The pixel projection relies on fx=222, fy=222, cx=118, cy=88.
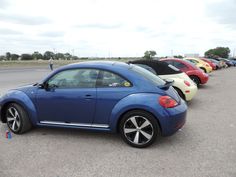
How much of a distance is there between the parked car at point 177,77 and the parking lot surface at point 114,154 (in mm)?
2080

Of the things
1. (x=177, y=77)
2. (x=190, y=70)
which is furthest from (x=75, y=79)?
(x=190, y=70)

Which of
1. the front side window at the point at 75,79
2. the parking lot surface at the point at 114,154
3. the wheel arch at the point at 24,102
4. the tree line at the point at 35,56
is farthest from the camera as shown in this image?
the tree line at the point at 35,56

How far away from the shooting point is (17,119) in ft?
15.1

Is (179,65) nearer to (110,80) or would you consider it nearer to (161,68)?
(161,68)

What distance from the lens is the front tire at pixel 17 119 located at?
4.56m

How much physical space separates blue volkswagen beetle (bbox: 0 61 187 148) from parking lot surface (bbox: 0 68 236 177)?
29cm

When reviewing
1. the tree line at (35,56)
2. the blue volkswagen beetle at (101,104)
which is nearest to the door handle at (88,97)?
the blue volkswagen beetle at (101,104)

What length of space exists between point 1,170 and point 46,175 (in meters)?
0.72

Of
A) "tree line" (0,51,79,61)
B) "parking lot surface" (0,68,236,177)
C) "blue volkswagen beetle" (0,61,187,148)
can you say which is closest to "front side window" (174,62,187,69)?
"parking lot surface" (0,68,236,177)

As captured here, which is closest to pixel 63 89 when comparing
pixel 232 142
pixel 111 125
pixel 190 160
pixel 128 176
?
pixel 111 125

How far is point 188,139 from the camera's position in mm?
4336

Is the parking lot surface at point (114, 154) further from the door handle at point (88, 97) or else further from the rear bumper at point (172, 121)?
the door handle at point (88, 97)

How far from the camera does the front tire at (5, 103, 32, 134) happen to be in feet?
15.0

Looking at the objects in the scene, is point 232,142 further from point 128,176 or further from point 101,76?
point 101,76
